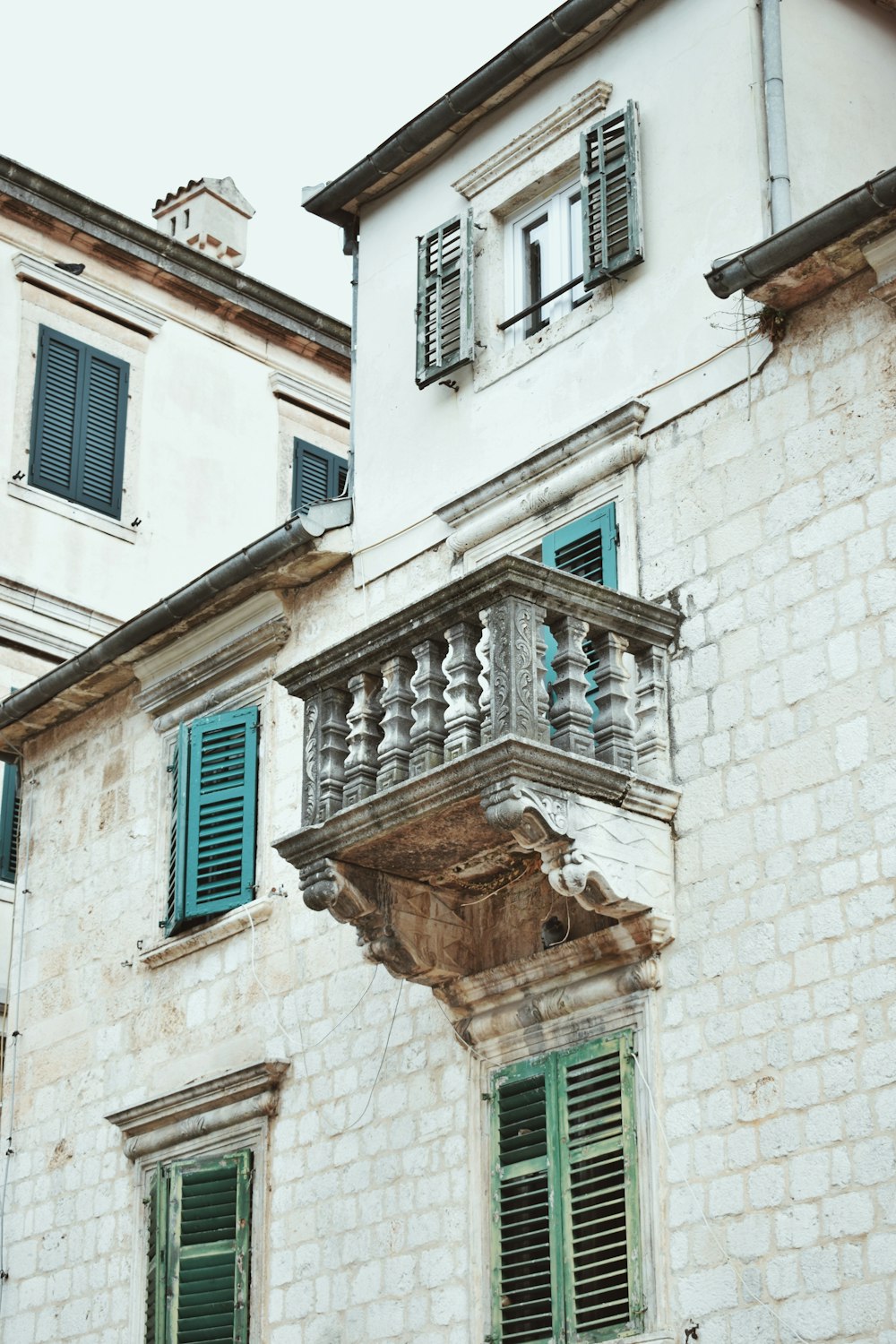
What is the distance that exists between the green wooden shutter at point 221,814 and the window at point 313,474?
7060 mm

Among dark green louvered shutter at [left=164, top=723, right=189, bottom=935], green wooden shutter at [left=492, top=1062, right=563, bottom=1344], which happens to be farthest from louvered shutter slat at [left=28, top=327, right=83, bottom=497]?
green wooden shutter at [left=492, top=1062, right=563, bottom=1344]

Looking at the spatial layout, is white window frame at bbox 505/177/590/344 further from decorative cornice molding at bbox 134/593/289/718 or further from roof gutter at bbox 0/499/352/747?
decorative cornice molding at bbox 134/593/289/718

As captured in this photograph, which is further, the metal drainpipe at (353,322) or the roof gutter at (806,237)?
the metal drainpipe at (353,322)

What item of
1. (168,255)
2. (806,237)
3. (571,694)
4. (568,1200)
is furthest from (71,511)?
(568,1200)

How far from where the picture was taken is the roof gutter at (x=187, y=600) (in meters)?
14.3

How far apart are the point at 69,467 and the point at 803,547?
10036mm

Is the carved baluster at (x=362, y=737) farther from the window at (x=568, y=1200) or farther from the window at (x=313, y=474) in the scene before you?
the window at (x=313, y=474)

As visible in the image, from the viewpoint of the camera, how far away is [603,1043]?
11.3 metres

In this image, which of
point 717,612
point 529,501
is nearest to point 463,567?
point 529,501

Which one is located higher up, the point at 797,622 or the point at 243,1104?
the point at 797,622

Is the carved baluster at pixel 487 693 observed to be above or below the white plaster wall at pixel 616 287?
below

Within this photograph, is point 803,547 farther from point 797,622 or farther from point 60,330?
point 60,330

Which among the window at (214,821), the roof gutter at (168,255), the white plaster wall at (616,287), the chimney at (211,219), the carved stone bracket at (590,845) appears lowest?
the carved stone bracket at (590,845)

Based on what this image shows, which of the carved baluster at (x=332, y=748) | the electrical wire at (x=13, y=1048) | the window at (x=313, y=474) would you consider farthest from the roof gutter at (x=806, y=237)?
the window at (x=313, y=474)
